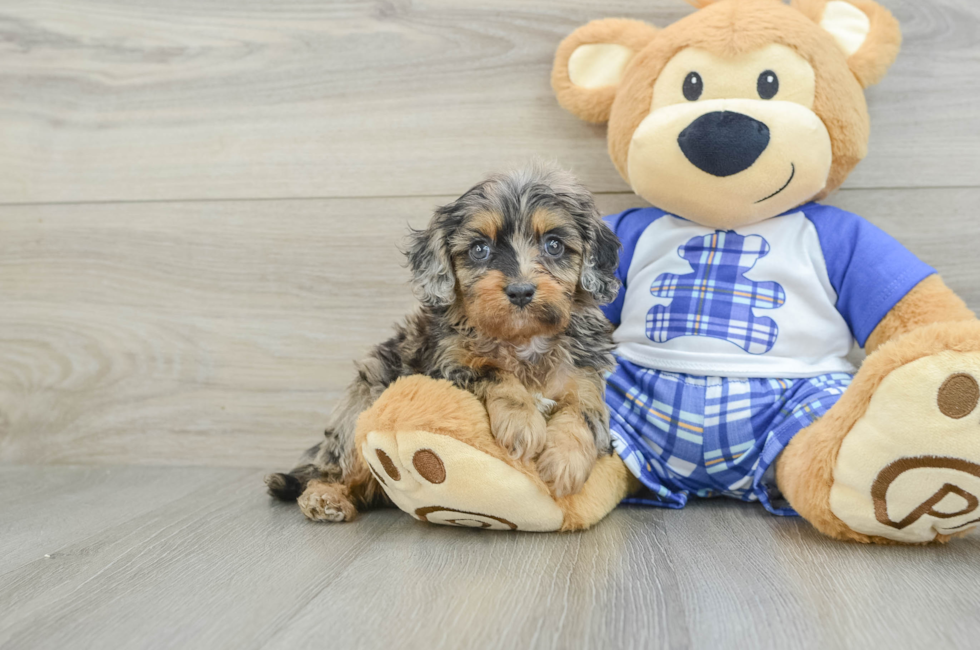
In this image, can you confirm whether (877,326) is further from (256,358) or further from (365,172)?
(256,358)

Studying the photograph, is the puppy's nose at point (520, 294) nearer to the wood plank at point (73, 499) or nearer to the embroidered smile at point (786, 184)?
the embroidered smile at point (786, 184)

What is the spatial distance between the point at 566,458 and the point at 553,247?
48cm

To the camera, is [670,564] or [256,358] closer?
[670,564]

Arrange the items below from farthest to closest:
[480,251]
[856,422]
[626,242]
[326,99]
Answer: [326,99]
[626,242]
[480,251]
[856,422]

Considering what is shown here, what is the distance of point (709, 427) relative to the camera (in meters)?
1.77

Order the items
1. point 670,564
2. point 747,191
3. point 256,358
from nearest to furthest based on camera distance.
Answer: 1. point 670,564
2. point 747,191
3. point 256,358

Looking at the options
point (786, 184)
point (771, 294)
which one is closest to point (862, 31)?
point (786, 184)

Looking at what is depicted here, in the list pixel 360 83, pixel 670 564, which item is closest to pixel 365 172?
pixel 360 83

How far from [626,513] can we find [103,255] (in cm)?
196

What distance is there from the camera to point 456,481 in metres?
1.51

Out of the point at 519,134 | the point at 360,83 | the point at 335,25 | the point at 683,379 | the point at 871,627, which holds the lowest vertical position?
the point at 871,627

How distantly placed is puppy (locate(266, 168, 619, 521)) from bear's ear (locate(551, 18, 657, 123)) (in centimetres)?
38

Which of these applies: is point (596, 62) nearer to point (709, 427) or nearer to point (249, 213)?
point (709, 427)

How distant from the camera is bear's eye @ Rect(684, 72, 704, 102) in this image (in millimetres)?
1769
